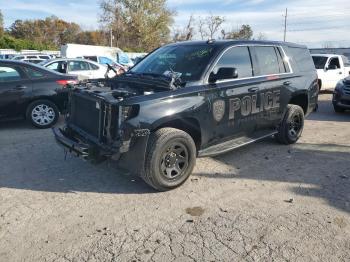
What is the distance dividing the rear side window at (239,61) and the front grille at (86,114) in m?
1.84

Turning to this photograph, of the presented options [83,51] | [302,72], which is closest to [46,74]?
[302,72]

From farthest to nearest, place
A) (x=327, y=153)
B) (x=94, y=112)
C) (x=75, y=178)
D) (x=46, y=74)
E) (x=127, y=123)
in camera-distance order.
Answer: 1. (x=46, y=74)
2. (x=327, y=153)
3. (x=75, y=178)
4. (x=94, y=112)
5. (x=127, y=123)

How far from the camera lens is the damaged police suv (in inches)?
178

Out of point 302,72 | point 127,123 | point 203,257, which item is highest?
point 302,72

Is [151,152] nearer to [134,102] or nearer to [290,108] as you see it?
[134,102]

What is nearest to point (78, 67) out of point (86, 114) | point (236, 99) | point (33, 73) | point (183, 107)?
point (33, 73)

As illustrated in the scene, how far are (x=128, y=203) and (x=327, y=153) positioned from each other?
12.9ft

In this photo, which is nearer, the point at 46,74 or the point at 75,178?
the point at 75,178

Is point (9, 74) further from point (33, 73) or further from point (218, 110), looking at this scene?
point (218, 110)

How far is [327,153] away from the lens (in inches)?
262

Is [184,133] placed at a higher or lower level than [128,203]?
higher

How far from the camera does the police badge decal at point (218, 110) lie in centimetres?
529

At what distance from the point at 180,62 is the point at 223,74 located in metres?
0.79

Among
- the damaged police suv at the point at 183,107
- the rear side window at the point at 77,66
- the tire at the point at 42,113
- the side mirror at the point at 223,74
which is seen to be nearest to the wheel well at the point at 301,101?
the damaged police suv at the point at 183,107
